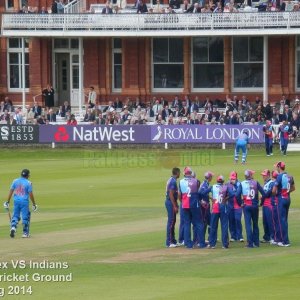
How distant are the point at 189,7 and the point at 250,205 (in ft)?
122

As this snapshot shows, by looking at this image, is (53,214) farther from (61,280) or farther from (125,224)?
(61,280)

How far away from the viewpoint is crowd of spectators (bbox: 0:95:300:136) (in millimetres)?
59094

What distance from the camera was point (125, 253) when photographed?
26688 mm

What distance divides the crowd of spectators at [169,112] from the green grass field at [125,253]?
1165cm

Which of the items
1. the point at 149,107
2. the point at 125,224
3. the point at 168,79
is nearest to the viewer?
the point at 125,224

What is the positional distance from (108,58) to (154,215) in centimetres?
3392

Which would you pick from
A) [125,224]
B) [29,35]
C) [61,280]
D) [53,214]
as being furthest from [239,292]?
[29,35]

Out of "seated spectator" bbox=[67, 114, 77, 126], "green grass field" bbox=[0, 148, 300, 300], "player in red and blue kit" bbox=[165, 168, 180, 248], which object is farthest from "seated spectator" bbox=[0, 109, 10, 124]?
"player in red and blue kit" bbox=[165, 168, 180, 248]

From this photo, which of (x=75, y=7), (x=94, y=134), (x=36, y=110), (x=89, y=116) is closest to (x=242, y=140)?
(x=94, y=134)

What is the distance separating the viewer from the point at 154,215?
1355 inches

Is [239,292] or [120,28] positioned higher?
[120,28]

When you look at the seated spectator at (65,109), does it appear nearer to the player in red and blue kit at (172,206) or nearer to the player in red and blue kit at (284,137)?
the player in red and blue kit at (284,137)

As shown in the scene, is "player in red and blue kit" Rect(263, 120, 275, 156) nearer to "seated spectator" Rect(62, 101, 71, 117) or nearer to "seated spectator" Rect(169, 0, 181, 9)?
"seated spectator" Rect(169, 0, 181, 9)

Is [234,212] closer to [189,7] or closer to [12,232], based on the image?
[12,232]
